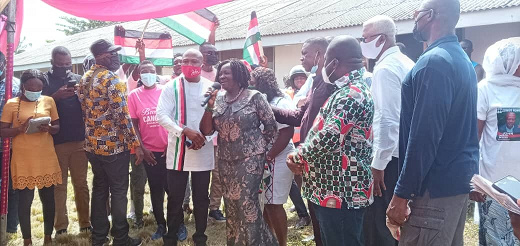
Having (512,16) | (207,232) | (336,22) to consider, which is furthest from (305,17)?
(207,232)

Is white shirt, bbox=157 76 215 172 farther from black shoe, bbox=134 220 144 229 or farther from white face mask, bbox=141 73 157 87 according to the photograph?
black shoe, bbox=134 220 144 229

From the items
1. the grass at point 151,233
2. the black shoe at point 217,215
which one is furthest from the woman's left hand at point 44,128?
the black shoe at point 217,215

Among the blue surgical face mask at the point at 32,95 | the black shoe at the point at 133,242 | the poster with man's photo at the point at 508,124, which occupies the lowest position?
the black shoe at the point at 133,242

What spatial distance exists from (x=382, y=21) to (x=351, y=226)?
62.1 inches

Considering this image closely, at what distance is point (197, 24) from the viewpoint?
243 inches

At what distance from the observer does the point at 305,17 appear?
9938 millimetres

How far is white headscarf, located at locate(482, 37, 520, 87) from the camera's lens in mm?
2996

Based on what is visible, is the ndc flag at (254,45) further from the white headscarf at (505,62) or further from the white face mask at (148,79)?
the white headscarf at (505,62)

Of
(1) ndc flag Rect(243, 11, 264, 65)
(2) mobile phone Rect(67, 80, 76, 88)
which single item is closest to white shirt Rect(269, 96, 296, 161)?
(1) ndc flag Rect(243, 11, 264, 65)

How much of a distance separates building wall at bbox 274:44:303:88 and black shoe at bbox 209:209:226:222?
569 centimetres

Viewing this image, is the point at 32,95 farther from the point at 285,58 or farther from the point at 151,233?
the point at 285,58

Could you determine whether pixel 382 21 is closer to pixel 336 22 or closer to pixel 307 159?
pixel 307 159

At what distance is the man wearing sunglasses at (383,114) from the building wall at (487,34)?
16.1ft

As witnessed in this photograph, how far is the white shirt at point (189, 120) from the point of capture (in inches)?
157
